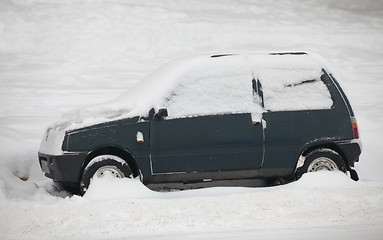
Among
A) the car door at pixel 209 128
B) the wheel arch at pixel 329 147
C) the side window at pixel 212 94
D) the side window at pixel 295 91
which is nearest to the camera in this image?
the car door at pixel 209 128

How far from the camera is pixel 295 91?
7.34 metres

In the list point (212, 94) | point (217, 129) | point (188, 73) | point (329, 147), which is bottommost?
point (329, 147)

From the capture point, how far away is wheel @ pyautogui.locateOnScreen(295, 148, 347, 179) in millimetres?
7258

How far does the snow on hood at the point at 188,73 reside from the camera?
275 inches

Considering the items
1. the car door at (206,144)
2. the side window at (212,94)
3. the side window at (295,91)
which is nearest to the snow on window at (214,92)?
the side window at (212,94)

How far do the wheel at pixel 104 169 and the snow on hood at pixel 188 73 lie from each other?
0.46 m

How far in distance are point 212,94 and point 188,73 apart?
0.41 meters

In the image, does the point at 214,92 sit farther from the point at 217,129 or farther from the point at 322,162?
the point at 322,162

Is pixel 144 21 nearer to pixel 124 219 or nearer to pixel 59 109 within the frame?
pixel 59 109

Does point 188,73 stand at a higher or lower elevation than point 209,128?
higher

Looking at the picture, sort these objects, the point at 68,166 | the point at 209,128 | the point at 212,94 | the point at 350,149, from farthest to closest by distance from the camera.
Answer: the point at 350,149 → the point at 212,94 → the point at 209,128 → the point at 68,166

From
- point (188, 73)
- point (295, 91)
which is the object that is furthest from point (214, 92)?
point (295, 91)

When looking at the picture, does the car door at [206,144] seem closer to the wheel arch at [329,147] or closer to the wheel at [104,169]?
the wheel at [104,169]

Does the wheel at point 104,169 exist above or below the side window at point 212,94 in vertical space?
below
